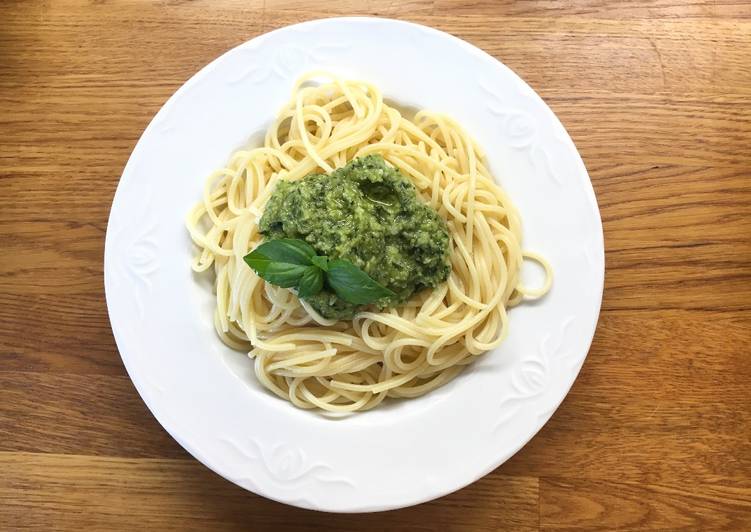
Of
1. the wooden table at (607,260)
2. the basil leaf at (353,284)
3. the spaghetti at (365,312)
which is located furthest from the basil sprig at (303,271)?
the wooden table at (607,260)

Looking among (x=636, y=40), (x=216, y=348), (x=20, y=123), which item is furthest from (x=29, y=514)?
(x=636, y=40)

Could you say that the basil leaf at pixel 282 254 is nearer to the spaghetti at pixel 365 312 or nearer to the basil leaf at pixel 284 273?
the basil leaf at pixel 284 273

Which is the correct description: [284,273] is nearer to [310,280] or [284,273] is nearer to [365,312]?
[310,280]

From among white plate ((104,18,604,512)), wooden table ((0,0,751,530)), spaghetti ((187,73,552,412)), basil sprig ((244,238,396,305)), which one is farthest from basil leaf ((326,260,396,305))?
wooden table ((0,0,751,530))

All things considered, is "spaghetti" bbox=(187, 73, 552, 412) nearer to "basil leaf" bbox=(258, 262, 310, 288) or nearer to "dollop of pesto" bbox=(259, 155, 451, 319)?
"dollop of pesto" bbox=(259, 155, 451, 319)

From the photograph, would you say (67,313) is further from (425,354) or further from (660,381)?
(660,381)
